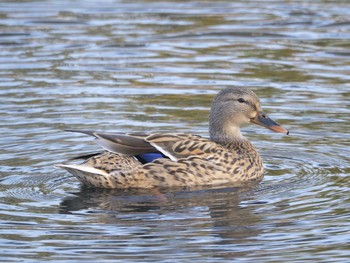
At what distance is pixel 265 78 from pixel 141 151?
5.30 meters

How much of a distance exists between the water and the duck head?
610 millimetres

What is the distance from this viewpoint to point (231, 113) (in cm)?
1280

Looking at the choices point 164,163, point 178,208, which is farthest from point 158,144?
point 178,208

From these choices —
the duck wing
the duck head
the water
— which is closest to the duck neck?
the duck head

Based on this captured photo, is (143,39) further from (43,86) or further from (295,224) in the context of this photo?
(295,224)

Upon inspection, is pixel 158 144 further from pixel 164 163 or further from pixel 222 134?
pixel 222 134

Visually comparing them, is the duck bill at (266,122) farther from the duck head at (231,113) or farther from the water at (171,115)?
the water at (171,115)

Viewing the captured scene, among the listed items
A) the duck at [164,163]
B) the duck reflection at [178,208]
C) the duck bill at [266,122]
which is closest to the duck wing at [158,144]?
the duck at [164,163]

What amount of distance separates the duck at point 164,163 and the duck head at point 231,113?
0.86 feet

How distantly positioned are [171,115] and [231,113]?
221 centimetres

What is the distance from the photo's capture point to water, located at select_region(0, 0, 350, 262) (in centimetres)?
984

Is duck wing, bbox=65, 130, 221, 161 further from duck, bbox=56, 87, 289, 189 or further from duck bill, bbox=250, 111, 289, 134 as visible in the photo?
duck bill, bbox=250, 111, 289, 134

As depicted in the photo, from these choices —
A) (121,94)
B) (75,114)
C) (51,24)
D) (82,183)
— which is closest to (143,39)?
(51,24)

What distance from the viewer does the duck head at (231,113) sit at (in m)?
12.8
